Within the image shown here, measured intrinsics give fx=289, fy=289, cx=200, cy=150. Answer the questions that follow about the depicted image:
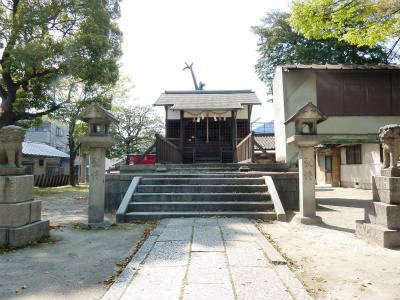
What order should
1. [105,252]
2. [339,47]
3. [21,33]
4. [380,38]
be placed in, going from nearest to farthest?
[105,252] < [380,38] < [21,33] < [339,47]

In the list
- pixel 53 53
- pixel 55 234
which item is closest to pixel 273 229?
pixel 55 234

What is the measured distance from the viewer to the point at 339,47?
844 inches

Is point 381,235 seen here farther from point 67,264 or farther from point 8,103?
point 8,103

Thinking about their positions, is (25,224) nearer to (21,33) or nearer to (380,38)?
(21,33)

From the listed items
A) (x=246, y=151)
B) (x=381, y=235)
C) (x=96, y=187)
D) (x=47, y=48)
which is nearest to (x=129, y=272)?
(x=96, y=187)

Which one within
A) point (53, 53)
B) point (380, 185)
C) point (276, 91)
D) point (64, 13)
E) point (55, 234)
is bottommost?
point (55, 234)

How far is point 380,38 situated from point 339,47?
1226cm

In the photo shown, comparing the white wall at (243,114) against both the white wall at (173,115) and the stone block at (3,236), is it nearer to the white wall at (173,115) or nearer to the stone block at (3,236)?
the white wall at (173,115)

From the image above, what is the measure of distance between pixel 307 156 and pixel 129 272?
4803 millimetres

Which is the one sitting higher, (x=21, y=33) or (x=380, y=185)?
(x=21, y=33)

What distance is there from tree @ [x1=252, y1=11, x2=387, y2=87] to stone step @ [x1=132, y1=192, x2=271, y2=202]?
17.0 meters

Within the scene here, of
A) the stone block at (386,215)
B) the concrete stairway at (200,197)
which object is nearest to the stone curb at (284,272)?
the stone block at (386,215)

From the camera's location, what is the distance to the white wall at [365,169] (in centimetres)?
1769

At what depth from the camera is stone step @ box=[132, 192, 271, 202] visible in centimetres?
786
